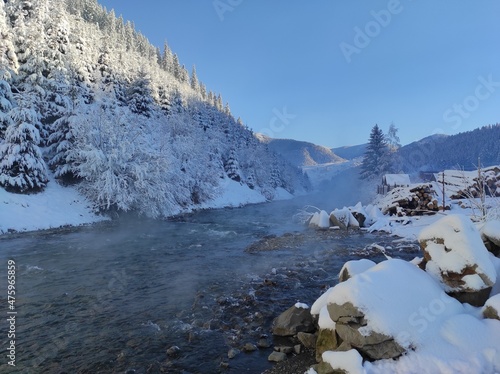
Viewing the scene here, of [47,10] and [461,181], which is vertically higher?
[47,10]

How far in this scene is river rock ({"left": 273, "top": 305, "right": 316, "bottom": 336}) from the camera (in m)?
6.43

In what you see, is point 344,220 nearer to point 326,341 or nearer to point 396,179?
point 326,341

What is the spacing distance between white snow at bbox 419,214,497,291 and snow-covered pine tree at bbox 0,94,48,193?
2636 cm

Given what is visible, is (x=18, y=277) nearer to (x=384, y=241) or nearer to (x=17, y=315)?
(x=17, y=315)

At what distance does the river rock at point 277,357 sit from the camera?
571cm

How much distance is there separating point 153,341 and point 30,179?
74.1ft

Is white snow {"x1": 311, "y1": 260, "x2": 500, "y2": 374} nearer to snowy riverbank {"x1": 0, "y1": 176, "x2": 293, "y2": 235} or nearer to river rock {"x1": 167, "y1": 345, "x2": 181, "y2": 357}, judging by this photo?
river rock {"x1": 167, "y1": 345, "x2": 181, "y2": 357}

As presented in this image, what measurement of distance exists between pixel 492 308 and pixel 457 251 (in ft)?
3.60

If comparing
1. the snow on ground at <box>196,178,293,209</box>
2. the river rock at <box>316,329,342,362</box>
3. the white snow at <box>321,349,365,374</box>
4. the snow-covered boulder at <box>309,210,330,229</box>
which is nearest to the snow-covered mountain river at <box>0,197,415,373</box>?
the river rock at <box>316,329,342,362</box>

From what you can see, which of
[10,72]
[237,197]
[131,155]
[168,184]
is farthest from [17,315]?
[237,197]

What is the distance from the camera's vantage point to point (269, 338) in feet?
21.5

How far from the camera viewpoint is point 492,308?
16.5ft

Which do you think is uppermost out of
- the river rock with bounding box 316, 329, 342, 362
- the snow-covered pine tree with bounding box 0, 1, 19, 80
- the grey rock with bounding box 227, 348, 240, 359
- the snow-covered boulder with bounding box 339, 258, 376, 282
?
the snow-covered pine tree with bounding box 0, 1, 19, 80

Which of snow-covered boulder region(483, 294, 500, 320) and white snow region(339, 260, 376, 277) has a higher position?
white snow region(339, 260, 376, 277)
